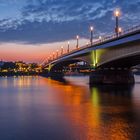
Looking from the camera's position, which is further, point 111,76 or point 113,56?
point 111,76

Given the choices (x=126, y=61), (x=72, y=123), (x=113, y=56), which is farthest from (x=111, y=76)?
(x=72, y=123)

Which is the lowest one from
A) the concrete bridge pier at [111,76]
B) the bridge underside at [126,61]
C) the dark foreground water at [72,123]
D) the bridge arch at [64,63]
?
the dark foreground water at [72,123]

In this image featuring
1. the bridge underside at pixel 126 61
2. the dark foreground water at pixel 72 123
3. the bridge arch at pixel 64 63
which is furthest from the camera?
the bridge arch at pixel 64 63

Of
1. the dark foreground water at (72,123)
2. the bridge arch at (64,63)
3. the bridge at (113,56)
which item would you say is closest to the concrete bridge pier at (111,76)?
the bridge at (113,56)

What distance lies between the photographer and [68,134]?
24.3 m

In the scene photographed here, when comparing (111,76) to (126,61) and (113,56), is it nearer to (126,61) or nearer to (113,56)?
(126,61)

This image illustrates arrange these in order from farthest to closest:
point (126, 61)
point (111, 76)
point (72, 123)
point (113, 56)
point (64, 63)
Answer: point (64, 63) → point (111, 76) → point (126, 61) → point (113, 56) → point (72, 123)

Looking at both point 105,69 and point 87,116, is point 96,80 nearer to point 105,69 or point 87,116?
point 105,69

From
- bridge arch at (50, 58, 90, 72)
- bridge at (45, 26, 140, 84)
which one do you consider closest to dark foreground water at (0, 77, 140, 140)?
bridge at (45, 26, 140, 84)

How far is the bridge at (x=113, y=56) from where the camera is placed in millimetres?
50594

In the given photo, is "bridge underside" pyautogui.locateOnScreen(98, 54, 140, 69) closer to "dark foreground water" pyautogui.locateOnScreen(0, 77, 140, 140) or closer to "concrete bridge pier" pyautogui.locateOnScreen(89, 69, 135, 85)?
"concrete bridge pier" pyautogui.locateOnScreen(89, 69, 135, 85)

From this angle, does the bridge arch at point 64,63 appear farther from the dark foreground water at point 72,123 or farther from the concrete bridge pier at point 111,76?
the dark foreground water at point 72,123

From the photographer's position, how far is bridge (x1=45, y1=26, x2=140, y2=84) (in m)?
50.6

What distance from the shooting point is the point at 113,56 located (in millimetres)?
59562
